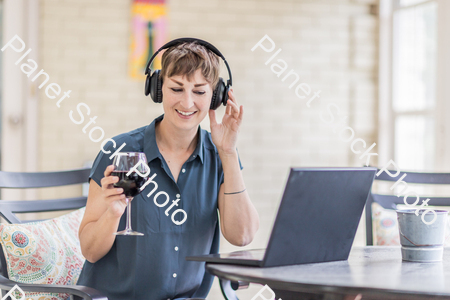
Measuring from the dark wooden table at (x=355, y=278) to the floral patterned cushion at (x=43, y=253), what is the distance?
895 mm

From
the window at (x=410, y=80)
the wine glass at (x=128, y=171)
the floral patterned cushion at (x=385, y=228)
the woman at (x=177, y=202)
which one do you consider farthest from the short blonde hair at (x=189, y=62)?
the window at (x=410, y=80)

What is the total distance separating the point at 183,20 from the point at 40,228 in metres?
2.27

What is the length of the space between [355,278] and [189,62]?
0.92 metres

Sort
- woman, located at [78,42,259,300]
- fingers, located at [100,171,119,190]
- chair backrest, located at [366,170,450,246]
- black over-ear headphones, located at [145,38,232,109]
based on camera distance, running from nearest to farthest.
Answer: fingers, located at [100,171,119,190] → woman, located at [78,42,259,300] → black over-ear headphones, located at [145,38,232,109] → chair backrest, located at [366,170,450,246]

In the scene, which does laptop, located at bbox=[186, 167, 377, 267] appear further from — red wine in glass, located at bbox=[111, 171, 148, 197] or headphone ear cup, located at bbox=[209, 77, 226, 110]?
headphone ear cup, located at bbox=[209, 77, 226, 110]

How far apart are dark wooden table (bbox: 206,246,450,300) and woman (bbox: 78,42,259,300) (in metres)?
0.46

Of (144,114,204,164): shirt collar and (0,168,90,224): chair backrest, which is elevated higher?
(144,114,204,164): shirt collar

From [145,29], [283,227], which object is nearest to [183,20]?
[145,29]

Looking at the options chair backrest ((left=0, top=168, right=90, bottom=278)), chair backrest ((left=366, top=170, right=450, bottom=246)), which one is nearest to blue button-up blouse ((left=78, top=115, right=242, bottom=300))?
chair backrest ((left=0, top=168, right=90, bottom=278))

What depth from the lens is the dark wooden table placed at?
0.98 m

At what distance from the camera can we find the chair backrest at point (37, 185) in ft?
6.26

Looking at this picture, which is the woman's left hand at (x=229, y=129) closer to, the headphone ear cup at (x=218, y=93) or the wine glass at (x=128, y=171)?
the headphone ear cup at (x=218, y=93)

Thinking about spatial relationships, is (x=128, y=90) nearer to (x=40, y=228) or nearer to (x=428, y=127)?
(x=40, y=228)

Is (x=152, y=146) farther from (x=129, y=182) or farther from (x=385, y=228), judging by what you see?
(x=385, y=228)
